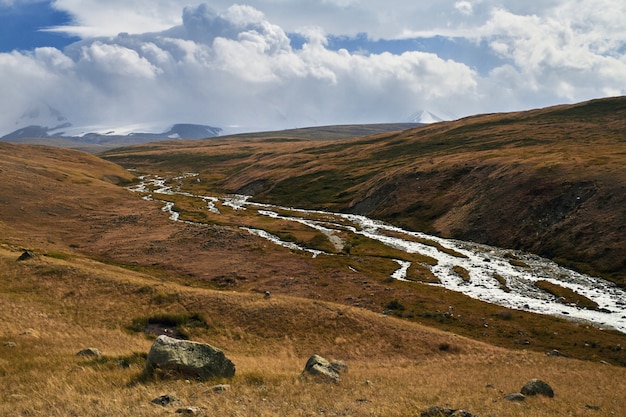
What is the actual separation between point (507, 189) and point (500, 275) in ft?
122

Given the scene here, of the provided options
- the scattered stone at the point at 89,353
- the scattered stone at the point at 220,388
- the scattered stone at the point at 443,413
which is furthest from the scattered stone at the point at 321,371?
the scattered stone at the point at 89,353

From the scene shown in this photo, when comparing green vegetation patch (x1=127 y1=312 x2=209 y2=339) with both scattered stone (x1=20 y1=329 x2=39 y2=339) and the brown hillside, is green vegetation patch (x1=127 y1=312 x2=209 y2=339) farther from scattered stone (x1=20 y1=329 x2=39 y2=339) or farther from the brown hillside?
the brown hillside

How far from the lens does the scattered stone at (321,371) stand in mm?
23562

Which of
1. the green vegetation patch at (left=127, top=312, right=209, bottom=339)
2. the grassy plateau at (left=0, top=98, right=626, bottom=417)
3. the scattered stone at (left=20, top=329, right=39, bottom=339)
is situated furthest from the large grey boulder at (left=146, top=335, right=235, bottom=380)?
the green vegetation patch at (left=127, top=312, right=209, bottom=339)

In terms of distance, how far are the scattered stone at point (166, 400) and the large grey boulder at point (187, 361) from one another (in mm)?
3653

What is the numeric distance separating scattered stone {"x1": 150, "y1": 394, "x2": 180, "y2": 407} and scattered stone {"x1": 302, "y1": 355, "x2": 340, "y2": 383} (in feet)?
27.4

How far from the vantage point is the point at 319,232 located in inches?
3489

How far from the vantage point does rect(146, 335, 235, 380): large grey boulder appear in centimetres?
2103

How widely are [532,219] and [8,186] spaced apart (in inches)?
4706

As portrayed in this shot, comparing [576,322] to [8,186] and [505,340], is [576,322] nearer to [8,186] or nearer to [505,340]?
[505,340]

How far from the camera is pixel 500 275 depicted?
59.4m

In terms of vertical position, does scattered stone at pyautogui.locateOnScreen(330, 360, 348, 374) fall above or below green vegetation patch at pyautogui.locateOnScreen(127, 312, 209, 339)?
above

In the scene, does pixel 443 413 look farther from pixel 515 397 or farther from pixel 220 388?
pixel 220 388

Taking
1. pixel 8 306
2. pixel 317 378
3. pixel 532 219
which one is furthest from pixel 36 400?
pixel 532 219
